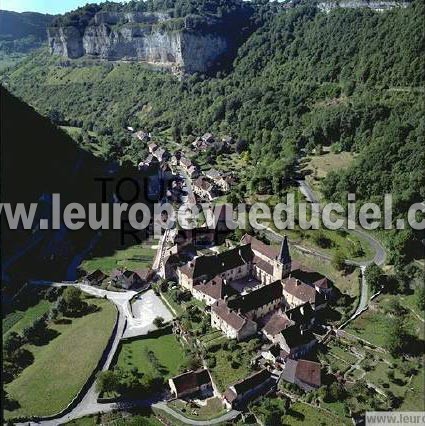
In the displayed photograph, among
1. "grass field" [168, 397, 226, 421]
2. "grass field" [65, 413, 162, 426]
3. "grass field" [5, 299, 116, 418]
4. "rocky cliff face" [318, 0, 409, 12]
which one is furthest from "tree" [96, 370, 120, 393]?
"rocky cliff face" [318, 0, 409, 12]

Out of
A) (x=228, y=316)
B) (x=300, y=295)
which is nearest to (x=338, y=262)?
(x=300, y=295)

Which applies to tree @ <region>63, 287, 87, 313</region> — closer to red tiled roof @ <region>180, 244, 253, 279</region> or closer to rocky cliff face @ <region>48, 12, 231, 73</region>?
red tiled roof @ <region>180, 244, 253, 279</region>

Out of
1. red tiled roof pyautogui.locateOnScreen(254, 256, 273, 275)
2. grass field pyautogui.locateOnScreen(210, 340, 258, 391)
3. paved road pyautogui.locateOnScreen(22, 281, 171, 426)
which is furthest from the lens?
red tiled roof pyautogui.locateOnScreen(254, 256, 273, 275)

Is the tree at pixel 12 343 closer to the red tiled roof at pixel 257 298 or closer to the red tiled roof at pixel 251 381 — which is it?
the red tiled roof at pixel 257 298

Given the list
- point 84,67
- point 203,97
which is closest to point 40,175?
point 203,97

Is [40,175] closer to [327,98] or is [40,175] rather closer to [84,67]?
[327,98]

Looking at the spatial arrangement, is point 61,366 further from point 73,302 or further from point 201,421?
point 201,421
